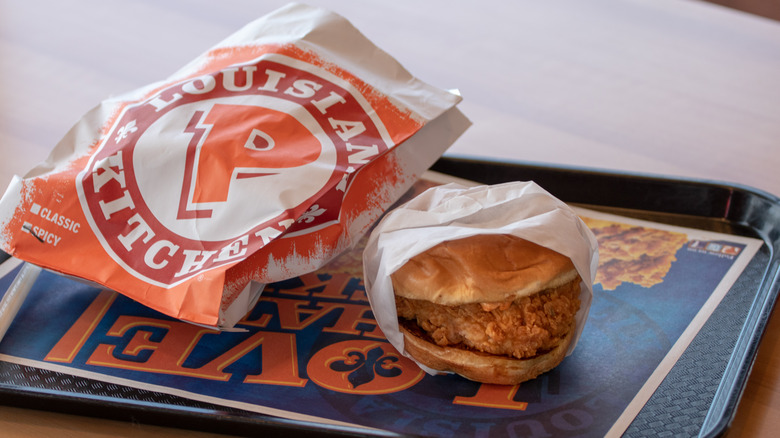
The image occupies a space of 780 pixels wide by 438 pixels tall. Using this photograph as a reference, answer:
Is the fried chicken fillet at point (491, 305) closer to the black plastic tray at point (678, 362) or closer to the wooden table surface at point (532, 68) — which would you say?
the black plastic tray at point (678, 362)

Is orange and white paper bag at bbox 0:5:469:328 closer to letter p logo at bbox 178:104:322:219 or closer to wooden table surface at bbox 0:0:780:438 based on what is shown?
letter p logo at bbox 178:104:322:219

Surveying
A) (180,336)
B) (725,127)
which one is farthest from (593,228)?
(180,336)

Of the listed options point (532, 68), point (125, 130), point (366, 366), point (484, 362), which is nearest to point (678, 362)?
point (484, 362)

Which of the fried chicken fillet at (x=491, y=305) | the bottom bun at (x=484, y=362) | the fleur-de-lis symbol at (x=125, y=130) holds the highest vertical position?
the fleur-de-lis symbol at (x=125, y=130)

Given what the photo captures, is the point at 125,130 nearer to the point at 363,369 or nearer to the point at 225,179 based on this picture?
the point at 225,179

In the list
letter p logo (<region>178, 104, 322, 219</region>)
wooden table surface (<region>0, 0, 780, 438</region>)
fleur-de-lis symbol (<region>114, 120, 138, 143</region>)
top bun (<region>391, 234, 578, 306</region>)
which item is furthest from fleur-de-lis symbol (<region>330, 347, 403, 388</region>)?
wooden table surface (<region>0, 0, 780, 438</region>)

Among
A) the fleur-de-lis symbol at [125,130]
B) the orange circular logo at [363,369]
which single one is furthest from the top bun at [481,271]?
the fleur-de-lis symbol at [125,130]
